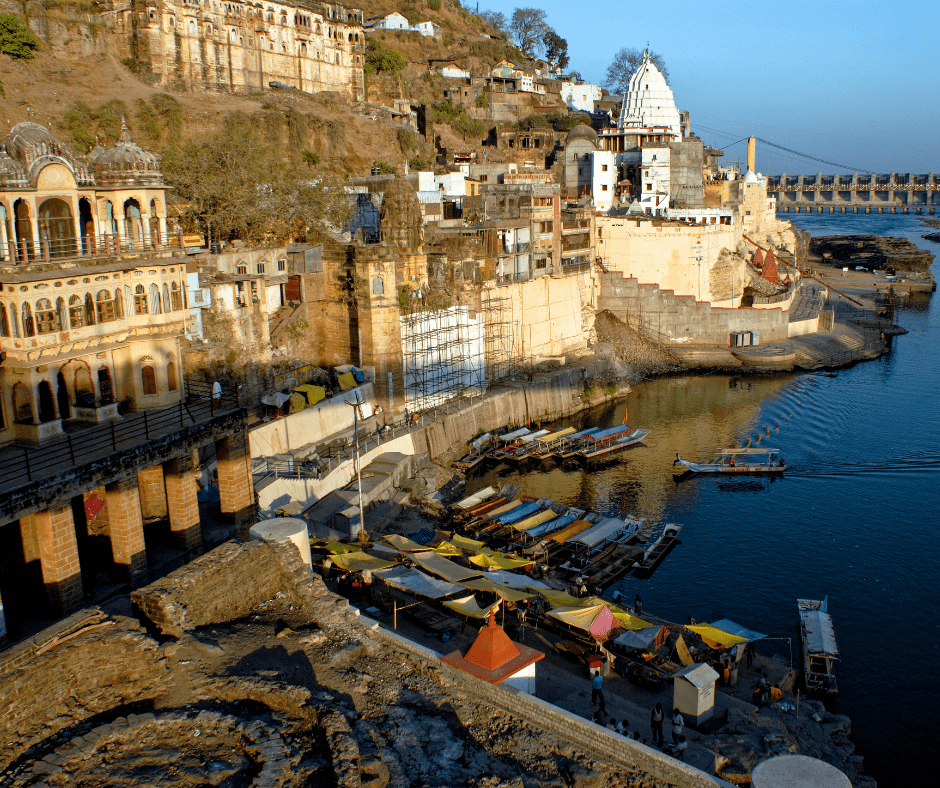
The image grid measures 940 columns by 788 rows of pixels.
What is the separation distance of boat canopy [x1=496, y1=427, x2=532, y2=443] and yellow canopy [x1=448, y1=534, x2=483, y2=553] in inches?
400

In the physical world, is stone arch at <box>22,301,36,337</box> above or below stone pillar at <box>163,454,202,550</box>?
above

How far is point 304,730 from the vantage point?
11961 mm

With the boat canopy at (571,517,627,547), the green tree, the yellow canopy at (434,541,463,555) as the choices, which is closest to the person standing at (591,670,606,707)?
the yellow canopy at (434,541,463,555)

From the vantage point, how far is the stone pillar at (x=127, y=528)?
17.7 metres

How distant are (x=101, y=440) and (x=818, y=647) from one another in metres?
17.1

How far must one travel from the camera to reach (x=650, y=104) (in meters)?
67.9

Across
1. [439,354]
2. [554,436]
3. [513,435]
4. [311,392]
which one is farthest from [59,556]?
[554,436]

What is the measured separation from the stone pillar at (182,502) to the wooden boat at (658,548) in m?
13.0

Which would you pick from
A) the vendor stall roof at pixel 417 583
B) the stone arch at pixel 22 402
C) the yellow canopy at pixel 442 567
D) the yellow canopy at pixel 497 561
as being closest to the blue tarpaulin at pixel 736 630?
the yellow canopy at pixel 497 561

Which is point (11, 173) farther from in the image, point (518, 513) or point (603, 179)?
point (603, 179)

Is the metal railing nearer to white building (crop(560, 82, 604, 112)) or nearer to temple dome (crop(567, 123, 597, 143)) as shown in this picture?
temple dome (crop(567, 123, 597, 143))

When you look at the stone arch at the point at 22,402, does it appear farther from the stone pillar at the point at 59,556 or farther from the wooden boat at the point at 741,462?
the wooden boat at the point at 741,462

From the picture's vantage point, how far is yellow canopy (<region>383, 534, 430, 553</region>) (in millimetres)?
23547

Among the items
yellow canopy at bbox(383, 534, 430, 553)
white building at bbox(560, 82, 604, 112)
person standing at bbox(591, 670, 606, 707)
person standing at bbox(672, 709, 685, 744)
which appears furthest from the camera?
white building at bbox(560, 82, 604, 112)
